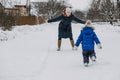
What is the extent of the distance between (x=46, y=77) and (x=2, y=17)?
2354 centimetres

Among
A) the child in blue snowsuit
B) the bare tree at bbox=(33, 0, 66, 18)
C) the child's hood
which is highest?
Answer: the child's hood

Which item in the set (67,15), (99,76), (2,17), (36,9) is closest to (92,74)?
(99,76)

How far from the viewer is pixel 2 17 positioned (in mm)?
31500

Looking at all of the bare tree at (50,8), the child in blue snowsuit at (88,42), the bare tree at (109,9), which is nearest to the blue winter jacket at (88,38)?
the child in blue snowsuit at (88,42)

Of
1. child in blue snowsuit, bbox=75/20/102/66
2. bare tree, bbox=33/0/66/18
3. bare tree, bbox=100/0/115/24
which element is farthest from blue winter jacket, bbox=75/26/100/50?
bare tree, bbox=33/0/66/18

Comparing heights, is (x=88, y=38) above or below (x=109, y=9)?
above

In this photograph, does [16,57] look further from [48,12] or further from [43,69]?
[48,12]

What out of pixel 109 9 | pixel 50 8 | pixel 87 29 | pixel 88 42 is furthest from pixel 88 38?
pixel 50 8

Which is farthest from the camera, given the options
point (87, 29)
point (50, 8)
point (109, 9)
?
point (50, 8)

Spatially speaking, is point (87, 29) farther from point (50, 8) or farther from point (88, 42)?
point (50, 8)

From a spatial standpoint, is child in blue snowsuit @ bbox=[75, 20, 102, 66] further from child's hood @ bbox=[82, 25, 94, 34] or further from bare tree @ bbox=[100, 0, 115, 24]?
bare tree @ bbox=[100, 0, 115, 24]

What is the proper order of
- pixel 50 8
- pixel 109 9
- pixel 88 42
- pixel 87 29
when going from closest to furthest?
1. pixel 88 42
2. pixel 87 29
3. pixel 109 9
4. pixel 50 8

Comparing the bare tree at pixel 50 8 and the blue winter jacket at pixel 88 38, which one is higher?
the blue winter jacket at pixel 88 38

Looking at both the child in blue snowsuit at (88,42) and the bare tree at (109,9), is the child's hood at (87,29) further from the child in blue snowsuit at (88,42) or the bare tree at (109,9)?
the bare tree at (109,9)
